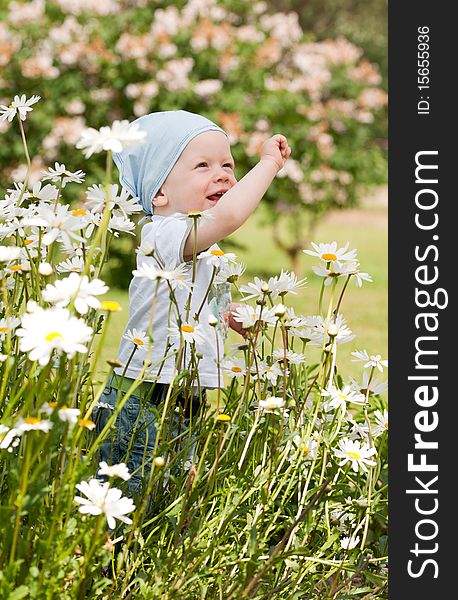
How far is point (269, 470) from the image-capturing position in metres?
1.92

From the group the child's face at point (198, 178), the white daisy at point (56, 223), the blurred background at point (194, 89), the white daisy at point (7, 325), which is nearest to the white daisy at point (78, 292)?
the white daisy at point (56, 223)

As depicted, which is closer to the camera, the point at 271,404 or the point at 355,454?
the point at 271,404

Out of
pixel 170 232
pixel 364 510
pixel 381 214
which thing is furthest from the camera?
pixel 381 214

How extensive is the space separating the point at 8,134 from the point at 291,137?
6.87 feet

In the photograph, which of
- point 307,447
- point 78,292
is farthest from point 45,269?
point 307,447

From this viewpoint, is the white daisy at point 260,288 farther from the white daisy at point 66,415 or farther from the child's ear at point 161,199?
the white daisy at point 66,415

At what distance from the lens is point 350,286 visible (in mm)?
7875

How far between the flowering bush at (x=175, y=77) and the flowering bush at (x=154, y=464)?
16.1 feet

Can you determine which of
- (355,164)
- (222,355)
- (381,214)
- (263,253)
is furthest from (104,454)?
(381,214)

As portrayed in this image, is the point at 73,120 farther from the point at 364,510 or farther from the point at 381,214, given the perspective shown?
the point at 381,214

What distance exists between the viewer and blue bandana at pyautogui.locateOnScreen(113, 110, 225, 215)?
2.35 meters

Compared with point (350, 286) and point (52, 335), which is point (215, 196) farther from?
point (350, 286)

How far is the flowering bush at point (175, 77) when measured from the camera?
7.00 m

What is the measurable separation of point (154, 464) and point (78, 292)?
35cm
